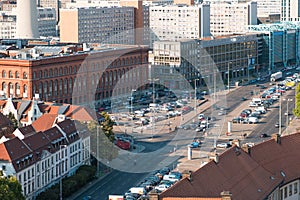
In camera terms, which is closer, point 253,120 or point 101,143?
point 101,143

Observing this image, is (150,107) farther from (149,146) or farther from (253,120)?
(149,146)

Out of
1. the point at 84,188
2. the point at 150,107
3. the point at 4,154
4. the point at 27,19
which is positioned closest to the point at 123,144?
the point at 84,188

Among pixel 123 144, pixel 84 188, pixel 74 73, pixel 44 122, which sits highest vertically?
pixel 74 73

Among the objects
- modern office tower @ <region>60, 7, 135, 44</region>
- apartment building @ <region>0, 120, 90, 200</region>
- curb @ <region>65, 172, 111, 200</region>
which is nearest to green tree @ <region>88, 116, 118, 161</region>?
apartment building @ <region>0, 120, 90, 200</region>

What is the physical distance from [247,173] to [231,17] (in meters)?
83.5

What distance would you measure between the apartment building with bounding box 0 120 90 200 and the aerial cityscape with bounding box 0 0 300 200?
0.20ft

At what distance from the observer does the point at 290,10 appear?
4717 inches

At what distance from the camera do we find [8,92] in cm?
5869

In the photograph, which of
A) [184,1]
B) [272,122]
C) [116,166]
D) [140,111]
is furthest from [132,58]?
[184,1]

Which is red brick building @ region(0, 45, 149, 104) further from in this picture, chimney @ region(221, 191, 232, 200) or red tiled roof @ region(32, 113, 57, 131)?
chimney @ region(221, 191, 232, 200)

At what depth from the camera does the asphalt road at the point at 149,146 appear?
38.3 m

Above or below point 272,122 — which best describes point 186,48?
above

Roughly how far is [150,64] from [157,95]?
6.39 metres

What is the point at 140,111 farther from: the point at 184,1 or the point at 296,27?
the point at 184,1
